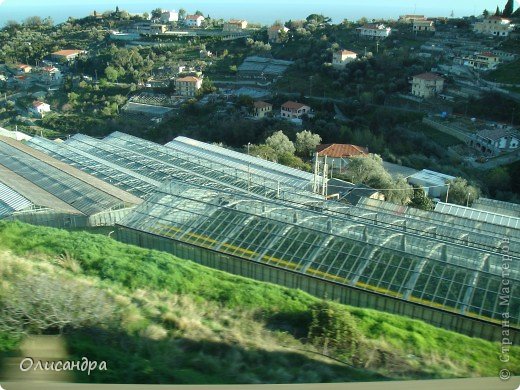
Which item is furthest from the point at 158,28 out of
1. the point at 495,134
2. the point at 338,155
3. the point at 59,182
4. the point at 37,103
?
the point at 59,182

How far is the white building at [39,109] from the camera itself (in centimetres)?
5178

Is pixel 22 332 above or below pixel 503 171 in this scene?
above

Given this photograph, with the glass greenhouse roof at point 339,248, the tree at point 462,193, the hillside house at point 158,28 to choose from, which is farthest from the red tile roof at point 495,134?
the hillside house at point 158,28

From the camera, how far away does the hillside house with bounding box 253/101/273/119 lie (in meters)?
47.0

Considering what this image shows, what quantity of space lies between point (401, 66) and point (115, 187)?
1653 inches

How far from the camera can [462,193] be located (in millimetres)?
24625

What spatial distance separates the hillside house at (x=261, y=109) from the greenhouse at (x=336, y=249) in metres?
34.7

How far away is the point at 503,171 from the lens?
3086 centimetres

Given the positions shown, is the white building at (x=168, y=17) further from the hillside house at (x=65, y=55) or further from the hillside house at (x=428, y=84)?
the hillside house at (x=428, y=84)

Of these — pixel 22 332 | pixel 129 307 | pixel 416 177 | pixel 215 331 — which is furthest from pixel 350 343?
pixel 416 177

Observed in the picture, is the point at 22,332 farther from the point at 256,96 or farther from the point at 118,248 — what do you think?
the point at 256,96

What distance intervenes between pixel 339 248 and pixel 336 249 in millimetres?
74

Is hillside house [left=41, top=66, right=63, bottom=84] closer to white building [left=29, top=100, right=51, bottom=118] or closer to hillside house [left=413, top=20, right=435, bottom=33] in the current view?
white building [left=29, top=100, right=51, bottom=118]

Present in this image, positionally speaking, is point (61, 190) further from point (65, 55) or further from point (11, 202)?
point (65, 55)
